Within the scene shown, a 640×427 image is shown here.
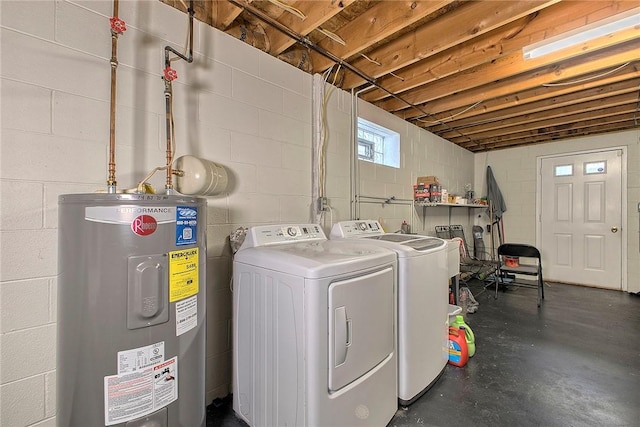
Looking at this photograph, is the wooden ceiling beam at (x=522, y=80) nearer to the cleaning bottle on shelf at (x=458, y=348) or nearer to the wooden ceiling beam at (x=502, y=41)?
the wooden ceiling beam at (x=502, y=41)

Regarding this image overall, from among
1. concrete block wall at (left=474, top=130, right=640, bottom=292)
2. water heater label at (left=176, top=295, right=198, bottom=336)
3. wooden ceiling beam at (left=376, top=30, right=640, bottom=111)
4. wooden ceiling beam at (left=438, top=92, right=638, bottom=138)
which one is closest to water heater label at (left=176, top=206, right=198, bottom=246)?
water heater label at (left=176, top=295, right=198, bottom=336)

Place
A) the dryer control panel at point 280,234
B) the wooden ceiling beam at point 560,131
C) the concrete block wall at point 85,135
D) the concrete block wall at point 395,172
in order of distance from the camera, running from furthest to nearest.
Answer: the wooden ceiling beam at point 560,131 < the concrete block wall at point 395,172 < the dryer control panel at point 280,234 < the concrete block wall at point 85,135

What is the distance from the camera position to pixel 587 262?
4496mm

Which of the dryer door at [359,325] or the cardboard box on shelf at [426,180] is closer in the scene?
the dryer door at [359,325]

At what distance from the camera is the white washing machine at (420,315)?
1707 mm

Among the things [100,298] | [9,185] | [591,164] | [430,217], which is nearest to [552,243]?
[591,164]

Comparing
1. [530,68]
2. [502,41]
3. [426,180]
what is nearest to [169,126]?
[502,41]

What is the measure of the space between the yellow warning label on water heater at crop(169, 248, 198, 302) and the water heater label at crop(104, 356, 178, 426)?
9.5 inches

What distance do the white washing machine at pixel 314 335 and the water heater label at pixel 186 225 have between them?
0.41 meters

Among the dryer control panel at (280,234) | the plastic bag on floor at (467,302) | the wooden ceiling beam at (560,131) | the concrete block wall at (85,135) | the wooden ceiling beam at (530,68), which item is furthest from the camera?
the wooden ceiling beam at (560,131)

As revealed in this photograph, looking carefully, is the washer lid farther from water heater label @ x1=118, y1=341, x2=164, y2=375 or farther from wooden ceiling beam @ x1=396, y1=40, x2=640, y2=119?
wooden ceiling beam @ x1=396, y1=40, x2=640, y2=119

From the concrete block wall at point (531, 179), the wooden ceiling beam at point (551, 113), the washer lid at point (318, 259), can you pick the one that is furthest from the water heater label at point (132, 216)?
the concrete block wall at point (531, 179)

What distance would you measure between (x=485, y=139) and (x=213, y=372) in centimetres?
510

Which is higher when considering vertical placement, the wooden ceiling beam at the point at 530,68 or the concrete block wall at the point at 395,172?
the wooden ceiling beam at the point at 530,68
